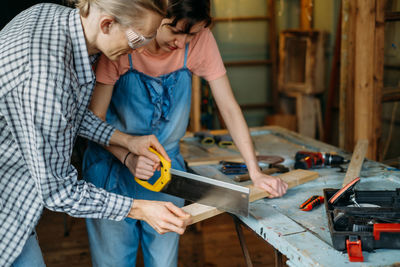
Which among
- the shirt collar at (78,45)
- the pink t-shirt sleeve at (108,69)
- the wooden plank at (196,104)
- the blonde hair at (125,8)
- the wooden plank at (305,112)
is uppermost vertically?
the blonde hair at (125,8)

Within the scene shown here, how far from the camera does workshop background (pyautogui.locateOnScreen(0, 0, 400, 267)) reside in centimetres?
346

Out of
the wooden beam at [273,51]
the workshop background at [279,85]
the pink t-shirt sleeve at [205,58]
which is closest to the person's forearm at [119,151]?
the pink t-shirt sleeve at [205,58]

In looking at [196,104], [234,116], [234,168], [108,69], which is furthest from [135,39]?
[196,104]

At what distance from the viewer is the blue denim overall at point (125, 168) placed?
1903mm

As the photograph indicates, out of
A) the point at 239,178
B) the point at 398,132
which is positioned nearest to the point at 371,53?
the point at 398,132

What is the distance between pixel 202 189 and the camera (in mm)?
1763

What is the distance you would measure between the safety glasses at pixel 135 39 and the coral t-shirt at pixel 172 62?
0.46 meters

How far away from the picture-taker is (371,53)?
321 cm

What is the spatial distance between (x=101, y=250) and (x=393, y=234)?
1.20 m

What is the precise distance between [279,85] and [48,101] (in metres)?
5.17

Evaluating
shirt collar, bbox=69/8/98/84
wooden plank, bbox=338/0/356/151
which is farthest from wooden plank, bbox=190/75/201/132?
shirt collar, bbox=69/8/98/84

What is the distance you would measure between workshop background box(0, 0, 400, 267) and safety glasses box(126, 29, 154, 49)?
2373 millimetres

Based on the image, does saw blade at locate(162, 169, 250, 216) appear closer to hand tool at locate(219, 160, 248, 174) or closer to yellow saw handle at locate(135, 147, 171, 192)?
yellow saw handle at locate(135, 147, 171, 192)

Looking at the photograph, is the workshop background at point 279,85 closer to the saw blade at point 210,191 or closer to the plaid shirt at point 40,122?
the saw blade at point 210,191
